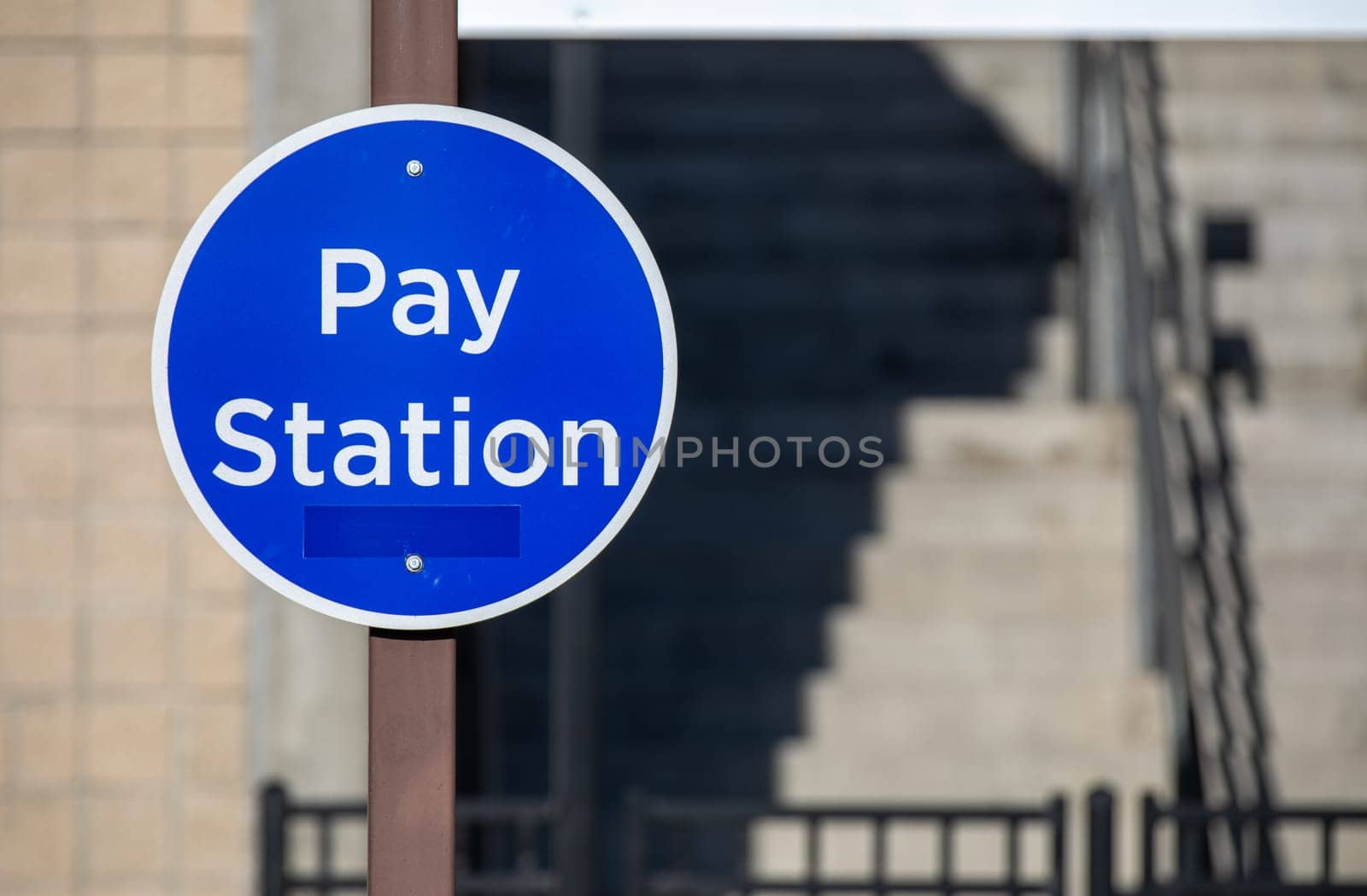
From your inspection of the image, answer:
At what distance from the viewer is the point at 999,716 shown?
18.8 ft

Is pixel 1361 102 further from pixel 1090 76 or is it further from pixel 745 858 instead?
pixel 745 858

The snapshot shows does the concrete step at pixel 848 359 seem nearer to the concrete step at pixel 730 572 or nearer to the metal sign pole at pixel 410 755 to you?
the concrete step at pixel 730 572

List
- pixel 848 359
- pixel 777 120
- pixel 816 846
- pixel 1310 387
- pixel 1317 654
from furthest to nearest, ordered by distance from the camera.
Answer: pixel 777 120 → pixel 848 359 → pixel 1310 387 → pixel 1317 654 → pixel 816 846

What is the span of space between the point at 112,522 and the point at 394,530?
295cm

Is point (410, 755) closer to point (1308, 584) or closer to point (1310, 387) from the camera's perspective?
point (1308, 584)

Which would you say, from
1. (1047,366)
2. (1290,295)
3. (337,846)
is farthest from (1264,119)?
(337,846)

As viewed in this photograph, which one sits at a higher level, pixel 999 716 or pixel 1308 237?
pixel 1308 237

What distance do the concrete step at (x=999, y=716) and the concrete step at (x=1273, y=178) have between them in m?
2.47

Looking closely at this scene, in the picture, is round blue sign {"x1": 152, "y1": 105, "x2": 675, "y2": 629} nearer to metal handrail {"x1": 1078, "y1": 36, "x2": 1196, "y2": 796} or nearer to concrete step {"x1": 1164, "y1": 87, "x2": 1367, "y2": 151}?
metal handrail {"x1": 1078, "y1": 36, "x2": 1196, "y2": 796}

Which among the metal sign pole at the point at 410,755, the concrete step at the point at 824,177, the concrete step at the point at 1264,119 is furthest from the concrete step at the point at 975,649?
the metal sign pole at the point at 410,755

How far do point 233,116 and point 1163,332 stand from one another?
13.1ft

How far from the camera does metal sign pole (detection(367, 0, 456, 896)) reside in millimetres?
2023

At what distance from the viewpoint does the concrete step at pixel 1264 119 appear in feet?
23.6

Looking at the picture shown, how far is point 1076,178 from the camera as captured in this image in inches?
279
